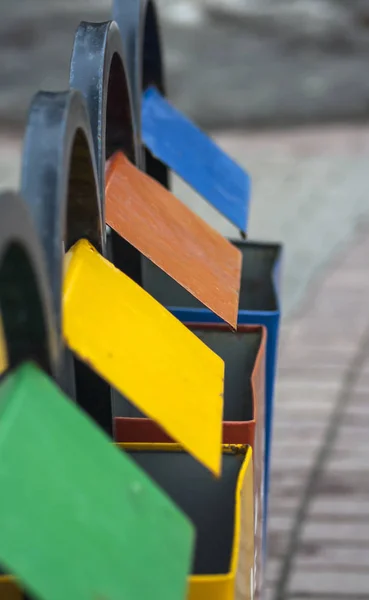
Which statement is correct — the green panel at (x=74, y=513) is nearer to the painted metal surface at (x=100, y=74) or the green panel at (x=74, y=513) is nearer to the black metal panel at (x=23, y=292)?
the black metal panel at (x=23, y=292)

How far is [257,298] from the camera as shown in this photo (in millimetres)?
1273

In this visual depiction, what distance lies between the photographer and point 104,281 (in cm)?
73

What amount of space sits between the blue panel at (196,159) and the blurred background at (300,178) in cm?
88

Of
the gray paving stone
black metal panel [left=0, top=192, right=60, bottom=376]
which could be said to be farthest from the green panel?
the gray paving stone

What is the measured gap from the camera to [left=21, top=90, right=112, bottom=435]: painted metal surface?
64 centimetres

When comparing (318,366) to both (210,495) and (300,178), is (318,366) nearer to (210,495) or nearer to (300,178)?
(210,495)

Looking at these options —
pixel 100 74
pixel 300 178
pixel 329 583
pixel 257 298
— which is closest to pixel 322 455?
pixel 329 583

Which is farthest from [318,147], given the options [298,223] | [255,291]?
[255,291]

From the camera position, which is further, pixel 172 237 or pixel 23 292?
pixel 172 237

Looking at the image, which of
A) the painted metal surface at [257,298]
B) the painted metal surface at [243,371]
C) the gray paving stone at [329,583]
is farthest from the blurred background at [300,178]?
the painted metal surface at [243,371]

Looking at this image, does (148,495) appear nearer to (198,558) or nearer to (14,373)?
(14,373)

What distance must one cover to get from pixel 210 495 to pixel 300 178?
13.0 feet

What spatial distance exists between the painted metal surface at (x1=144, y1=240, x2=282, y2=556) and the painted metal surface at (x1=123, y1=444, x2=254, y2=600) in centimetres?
26

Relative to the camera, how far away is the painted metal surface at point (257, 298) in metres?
1.08
